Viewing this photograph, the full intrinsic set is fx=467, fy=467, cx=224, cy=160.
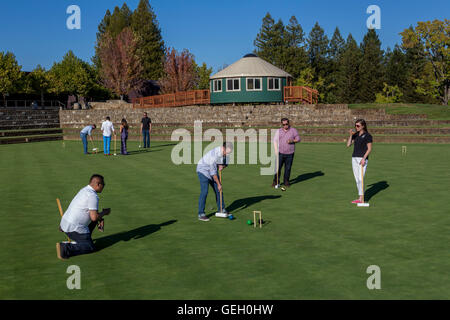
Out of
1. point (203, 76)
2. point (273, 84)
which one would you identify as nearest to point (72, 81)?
point (203, 76)

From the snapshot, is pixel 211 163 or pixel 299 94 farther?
pixel 299 94

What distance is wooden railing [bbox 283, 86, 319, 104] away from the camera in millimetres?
42744

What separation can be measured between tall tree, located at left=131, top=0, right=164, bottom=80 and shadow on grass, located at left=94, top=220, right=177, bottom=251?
84.4 meters

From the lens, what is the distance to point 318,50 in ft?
303

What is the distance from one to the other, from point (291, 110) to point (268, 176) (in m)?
22.8

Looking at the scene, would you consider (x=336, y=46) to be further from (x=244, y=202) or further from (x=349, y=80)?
(x=244, y=202)

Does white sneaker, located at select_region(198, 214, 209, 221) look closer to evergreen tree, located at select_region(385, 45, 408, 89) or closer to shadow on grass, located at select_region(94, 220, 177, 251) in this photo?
shadow on grass, located at select_region(94, 220, 177, 251)

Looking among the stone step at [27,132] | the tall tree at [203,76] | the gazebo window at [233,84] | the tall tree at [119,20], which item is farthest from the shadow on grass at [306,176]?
A: the tall tree at [119,20]

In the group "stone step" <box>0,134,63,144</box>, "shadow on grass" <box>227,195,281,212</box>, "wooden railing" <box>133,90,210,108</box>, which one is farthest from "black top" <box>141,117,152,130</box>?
"wooden railing" <box>133,90,210,108</box>

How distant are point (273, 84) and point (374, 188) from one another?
33.0 m
